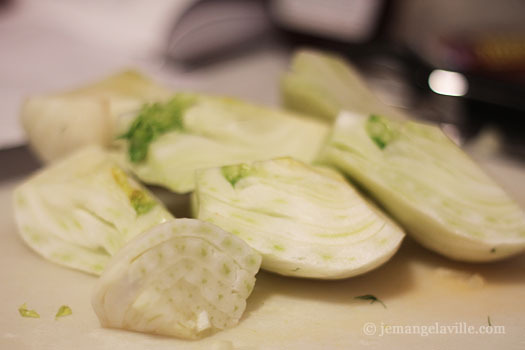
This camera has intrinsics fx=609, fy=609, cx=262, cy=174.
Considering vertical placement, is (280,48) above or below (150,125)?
below

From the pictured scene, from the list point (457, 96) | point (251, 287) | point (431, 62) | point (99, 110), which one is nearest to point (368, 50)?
point (431, 62)

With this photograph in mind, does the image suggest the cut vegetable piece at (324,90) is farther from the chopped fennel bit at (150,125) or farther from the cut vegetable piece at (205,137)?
the chopped fennel bit at (150,125)

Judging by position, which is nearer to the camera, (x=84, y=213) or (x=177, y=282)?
(x=177, y=282)

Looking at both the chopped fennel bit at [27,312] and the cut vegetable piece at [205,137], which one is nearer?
the chopped fennel bit at [27,312]

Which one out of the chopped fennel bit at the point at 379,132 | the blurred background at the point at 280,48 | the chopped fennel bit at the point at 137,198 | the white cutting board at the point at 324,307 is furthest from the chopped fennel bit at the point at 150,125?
the blurred background at the point at 280,48

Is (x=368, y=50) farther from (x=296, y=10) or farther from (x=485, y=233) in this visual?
(x=485, y=233)

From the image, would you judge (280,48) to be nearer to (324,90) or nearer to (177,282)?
(324,90)

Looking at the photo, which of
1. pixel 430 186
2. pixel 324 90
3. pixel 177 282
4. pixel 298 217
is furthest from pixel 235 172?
pixel 324 90
